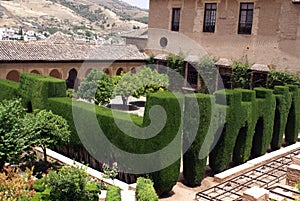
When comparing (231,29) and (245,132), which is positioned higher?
(231,29)

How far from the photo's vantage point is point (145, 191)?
37.1 feet

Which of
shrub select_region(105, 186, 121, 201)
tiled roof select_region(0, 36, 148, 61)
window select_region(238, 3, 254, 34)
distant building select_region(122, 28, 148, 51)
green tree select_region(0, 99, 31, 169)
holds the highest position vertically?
window select_region(238, 3, 254, 34)

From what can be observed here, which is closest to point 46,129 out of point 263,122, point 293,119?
point 263,122

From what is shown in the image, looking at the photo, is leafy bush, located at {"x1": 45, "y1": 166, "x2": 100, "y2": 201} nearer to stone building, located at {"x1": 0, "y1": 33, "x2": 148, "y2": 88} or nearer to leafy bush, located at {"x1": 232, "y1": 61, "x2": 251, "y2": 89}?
stone building, located at {"x1": 0, "y1": 33, "x2": 148, "y2": 88}

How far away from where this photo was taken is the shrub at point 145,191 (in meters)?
11.1

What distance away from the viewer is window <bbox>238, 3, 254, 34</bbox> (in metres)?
27.7

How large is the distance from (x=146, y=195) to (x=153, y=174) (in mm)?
1697

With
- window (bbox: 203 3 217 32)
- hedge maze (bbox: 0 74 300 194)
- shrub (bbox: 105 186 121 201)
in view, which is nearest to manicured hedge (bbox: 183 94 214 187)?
hedge maze (bbox: 0 74 300 194)

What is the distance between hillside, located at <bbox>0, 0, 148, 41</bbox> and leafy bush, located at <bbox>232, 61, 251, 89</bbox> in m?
93.1

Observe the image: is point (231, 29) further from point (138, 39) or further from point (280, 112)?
point (280, 112)

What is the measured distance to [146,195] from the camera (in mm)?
11156

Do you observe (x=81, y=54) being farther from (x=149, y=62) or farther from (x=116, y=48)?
(x=149, y=62)

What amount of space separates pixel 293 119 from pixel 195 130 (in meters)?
8.28

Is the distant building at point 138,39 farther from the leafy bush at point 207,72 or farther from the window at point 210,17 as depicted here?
the leafy bush at point 207,72
